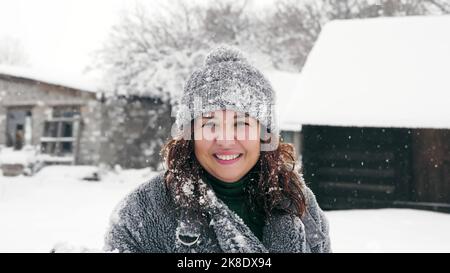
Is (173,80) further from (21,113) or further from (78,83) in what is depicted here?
(21,113)

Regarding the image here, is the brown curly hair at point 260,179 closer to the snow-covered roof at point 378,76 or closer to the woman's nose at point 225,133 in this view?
Answer: the woman's nose at point 225,133

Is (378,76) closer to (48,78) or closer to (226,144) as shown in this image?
(226,144)

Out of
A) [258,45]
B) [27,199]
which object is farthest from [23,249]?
[258,45]

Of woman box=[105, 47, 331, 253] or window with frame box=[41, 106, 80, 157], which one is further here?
window with frame box=[41, 106, 80, 157]

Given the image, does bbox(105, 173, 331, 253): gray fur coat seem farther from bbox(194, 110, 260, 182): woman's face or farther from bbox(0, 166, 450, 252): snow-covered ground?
bbox(0, 166, 450, 252): snow-covered ground

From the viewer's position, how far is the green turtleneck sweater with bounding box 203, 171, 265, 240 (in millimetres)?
1746

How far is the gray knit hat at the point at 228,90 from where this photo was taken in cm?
176

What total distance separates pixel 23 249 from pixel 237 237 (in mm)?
6497

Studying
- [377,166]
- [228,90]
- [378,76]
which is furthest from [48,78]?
[228,90]

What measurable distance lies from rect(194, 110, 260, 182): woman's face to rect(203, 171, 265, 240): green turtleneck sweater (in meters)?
0.03

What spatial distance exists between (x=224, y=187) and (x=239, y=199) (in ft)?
0.31

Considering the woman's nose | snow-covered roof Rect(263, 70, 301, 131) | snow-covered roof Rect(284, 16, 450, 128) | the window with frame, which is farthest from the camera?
snow-covered roof Rect(263, 70, 301, 131)

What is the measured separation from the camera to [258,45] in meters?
25.6

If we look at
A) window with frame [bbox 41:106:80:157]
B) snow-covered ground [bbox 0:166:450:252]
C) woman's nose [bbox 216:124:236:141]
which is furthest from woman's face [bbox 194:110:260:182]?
window with frame [bbox 41:106:80:157]
